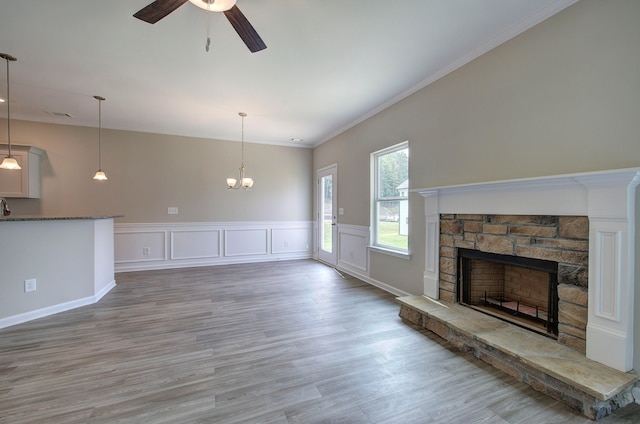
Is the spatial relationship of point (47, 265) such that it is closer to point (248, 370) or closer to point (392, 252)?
point (248, 370)

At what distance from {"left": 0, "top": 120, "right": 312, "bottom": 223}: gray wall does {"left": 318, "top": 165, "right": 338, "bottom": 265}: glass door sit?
1.75ft

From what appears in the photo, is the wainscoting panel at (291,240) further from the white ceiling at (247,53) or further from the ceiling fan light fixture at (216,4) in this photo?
the ceiling fan light fixture at (216,4)

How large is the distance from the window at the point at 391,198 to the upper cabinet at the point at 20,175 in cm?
588

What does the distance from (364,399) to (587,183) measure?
216cm

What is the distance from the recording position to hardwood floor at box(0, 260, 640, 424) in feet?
5.70

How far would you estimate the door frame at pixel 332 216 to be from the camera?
19.3 ft

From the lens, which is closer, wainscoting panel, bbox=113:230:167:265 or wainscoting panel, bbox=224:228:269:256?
wainscoting panel, bbox=113:230:167:265

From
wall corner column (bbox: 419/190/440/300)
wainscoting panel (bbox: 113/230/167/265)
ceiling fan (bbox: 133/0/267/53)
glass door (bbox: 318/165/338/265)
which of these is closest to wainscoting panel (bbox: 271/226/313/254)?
glass door (bbox: 318/165/338/265)

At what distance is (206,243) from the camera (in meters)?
6.15

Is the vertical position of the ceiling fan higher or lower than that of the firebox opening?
higher

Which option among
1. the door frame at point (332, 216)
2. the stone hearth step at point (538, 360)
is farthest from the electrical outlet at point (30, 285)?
the door frame at point (332, 216)

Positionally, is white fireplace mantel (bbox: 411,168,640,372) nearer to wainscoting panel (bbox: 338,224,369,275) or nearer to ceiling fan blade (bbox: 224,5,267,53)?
ceiling fan blade (bbox: 224,5,267,53)

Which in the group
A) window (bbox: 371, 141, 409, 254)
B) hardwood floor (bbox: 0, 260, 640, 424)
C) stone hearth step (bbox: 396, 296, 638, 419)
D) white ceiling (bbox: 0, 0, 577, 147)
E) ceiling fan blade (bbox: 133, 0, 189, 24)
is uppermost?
white ceiling (bbox: 0, 0, 577, 147)

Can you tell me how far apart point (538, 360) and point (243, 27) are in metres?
3.14
